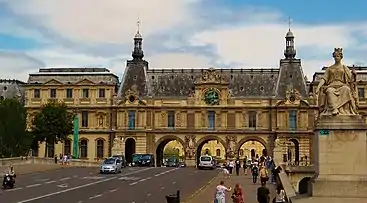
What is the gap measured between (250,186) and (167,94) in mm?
58458

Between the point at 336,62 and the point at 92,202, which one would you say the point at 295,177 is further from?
the point at 336,62

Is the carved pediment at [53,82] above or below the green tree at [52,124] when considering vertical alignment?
above

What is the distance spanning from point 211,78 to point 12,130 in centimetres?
3208

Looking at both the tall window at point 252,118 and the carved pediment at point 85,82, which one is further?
the carved pediment at point 85,82

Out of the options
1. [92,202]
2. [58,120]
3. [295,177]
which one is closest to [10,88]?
[58,120]

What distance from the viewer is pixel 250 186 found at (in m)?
42.7

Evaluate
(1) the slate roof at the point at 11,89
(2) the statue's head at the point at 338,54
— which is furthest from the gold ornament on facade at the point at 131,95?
(2) the statue's head at the point at 338,54

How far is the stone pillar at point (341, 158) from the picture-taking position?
18.5 metres

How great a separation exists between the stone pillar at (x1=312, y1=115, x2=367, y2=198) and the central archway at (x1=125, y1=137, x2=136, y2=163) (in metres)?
80.5

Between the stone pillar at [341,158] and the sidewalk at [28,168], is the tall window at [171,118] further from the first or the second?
the stone pillar at [341,158]

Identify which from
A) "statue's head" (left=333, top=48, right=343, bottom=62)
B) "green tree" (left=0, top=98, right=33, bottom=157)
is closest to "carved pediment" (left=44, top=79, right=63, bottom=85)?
"green tree" (left=0, top=98, right=33, bottom=157)

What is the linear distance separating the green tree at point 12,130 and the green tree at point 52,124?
24.9 feet

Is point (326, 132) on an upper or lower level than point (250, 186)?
upper

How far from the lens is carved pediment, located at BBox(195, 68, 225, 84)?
97.4 metres
